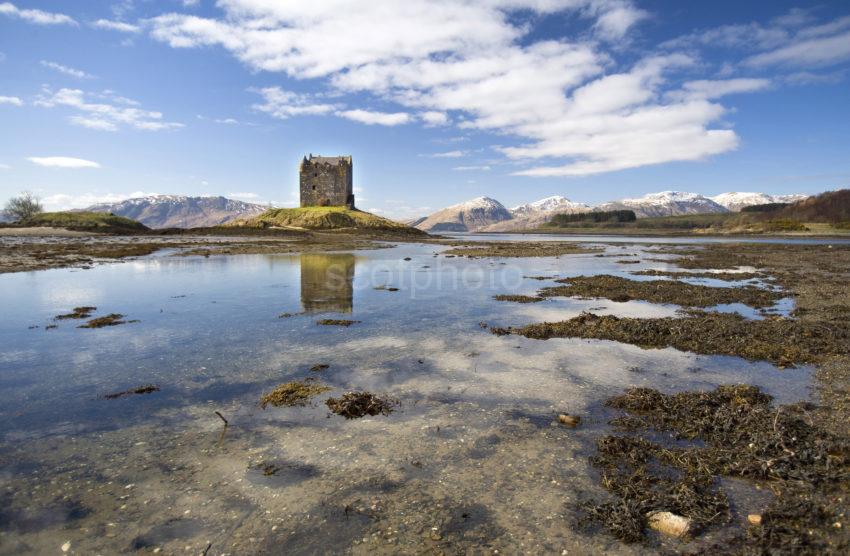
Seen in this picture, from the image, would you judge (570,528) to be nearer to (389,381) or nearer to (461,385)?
(461,385)

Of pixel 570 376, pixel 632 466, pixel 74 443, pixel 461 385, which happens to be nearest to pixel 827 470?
pixel 632 466

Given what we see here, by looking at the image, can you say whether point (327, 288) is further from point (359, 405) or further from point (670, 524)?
point (670, 524)

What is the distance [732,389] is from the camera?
33.1 ft

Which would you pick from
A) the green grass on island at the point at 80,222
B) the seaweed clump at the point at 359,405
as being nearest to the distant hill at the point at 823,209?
the seaweed clump at the point at 359,405

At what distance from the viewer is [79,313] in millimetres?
17688

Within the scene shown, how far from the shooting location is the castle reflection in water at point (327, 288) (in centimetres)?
2012

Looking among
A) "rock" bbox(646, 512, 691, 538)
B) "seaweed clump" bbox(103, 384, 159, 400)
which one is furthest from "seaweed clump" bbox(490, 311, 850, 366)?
"seaweed clump" bbox(103, 384, 159, 400)

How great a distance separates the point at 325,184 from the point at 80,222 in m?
67.1

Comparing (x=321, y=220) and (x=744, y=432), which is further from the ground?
(x=321, y=220)

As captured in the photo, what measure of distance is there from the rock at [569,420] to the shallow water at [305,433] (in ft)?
0.84

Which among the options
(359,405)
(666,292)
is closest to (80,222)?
(666,292)

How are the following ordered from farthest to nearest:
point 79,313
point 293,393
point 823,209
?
point 823,209
point 79,313
point 293,393

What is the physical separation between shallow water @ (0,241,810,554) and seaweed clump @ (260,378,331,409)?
0.35 meters

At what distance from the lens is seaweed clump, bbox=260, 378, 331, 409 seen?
30.8 ft
